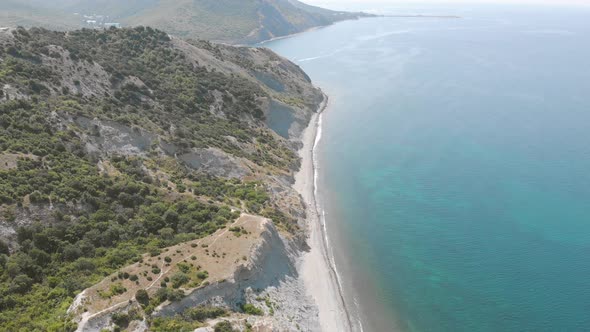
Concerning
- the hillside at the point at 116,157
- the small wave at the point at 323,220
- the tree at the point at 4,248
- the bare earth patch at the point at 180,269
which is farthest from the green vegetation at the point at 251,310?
the tree at the point at 4,248

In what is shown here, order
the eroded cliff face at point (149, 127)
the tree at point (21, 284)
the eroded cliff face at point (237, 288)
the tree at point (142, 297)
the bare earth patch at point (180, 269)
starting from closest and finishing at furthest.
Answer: the eroded cliff face at point (237, 288)
the tree at point (21, 284)
the bare earth patch at point (180, 269)
the tree at point (142, 297)
the eroded cliff face at point (149, 127)

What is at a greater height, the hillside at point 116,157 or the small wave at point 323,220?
the hillside at point 116,157

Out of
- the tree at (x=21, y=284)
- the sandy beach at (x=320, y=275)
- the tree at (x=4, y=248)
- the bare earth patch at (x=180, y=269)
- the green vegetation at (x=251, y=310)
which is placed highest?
the tree at (x=4, y=248)

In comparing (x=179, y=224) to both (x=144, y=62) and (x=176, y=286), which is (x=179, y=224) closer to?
(x=176, y=286)

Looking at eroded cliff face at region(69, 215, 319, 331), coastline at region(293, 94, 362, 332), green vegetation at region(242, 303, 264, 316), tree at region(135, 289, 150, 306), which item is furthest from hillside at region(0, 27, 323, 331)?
green vegetation at region(242, 303, 264, 316)

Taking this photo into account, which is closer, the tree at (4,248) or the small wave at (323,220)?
the tree at (4,248)

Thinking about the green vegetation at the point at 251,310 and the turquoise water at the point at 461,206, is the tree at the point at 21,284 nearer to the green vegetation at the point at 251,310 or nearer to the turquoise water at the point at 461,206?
the green vegetation at the point at 251,310
